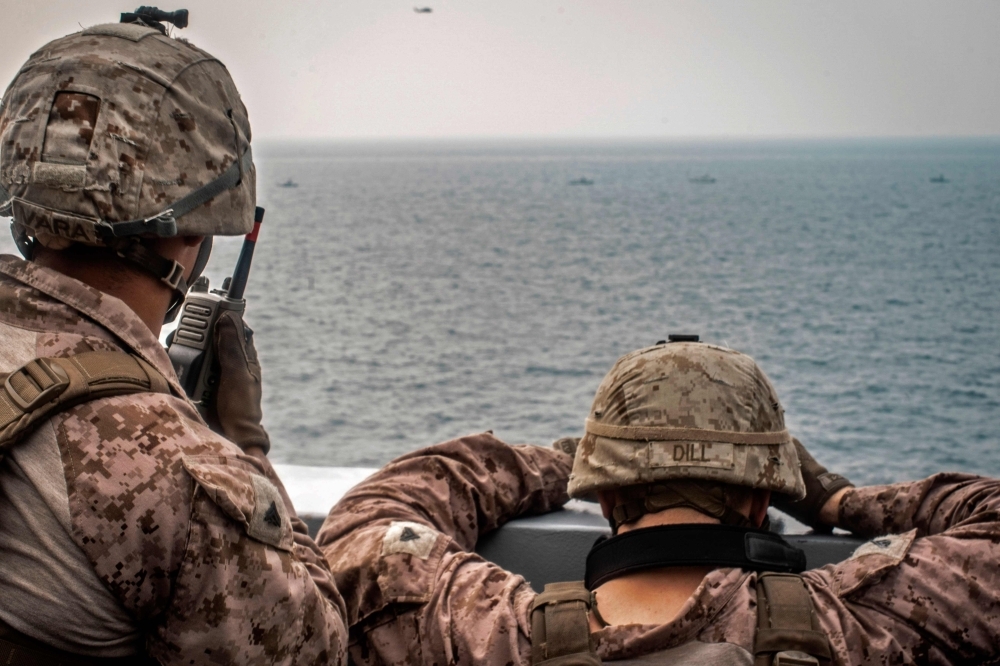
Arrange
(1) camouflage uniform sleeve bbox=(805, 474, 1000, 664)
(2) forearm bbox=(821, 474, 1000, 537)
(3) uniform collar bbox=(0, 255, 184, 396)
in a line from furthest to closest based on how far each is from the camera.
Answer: (2) forearm bbox=(821, 474, 1000, 537)
(1) camouflage uniform sleeve bbox=(805, 474, 1000, 664)
(3) uniform collar bbox=(0, 255, 184, 396)

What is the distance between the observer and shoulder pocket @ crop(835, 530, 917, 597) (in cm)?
178

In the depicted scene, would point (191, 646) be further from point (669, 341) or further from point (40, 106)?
point (669, 341)

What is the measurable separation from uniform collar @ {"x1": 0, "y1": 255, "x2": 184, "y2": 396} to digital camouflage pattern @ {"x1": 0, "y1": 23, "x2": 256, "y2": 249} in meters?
0.06

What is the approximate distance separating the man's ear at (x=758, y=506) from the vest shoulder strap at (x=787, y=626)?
148 mm

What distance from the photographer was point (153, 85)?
4.83 ft

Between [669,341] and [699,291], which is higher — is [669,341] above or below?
above

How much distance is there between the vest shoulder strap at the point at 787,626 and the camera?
163 centimetres

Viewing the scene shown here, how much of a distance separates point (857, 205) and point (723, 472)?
67555mm

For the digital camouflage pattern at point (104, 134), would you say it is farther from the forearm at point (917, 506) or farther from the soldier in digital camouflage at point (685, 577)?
the forearm at point (917, 506)

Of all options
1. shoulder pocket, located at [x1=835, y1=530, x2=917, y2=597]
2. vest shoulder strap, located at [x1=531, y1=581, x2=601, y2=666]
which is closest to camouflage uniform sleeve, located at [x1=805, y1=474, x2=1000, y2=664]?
shoulder pocket, located at [x1=835, y1=530, x2=917, y2=597]

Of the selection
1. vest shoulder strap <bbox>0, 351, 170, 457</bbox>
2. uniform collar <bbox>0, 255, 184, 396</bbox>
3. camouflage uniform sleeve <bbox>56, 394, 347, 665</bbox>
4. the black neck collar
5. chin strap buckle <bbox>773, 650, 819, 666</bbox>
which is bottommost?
chin strap buckle <bbox>773, 650, 819, 666</bbox>

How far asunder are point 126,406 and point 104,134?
1.20 ft

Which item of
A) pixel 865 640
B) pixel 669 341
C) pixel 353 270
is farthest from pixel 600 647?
pixel 353 270

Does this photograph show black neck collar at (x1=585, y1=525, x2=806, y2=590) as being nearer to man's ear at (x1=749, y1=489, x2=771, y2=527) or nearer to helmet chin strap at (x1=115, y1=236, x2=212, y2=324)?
man's ear at (x1=749, y1=489, x2=771, y2=527)
